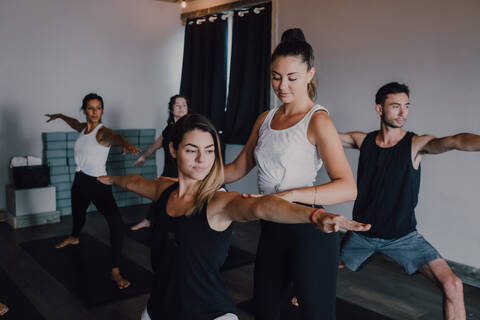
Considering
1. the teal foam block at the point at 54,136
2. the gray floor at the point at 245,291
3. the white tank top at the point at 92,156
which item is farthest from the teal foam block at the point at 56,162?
the white tank top at the point at 92,156

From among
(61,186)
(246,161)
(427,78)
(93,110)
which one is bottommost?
(61,186)

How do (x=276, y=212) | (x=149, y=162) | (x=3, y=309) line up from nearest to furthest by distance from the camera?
(x=276, y=212)
(x=3, y=309)
(x=149, y=162)

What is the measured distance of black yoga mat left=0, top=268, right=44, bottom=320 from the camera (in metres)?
2.81

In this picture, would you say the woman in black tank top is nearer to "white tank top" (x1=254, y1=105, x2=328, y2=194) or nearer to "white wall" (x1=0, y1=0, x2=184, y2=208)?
"white tank top" (x1=254, y1=105, x2=328, y2=194)

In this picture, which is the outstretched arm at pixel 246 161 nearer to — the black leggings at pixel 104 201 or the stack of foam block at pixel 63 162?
the black leggings at pixel 104 201

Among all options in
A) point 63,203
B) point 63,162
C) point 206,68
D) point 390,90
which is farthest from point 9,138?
point 390,90

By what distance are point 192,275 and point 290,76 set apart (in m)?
0.80

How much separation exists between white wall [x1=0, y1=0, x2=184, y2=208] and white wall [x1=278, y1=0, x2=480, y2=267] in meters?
2.61

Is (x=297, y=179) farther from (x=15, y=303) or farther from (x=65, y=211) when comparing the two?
(x=65, y=211)

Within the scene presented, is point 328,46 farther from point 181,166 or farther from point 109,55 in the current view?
point 181,166

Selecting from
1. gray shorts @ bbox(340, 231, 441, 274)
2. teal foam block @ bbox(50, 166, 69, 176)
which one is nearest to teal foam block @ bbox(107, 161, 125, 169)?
teal foam block @ bbox(50, 166, 69, 176)

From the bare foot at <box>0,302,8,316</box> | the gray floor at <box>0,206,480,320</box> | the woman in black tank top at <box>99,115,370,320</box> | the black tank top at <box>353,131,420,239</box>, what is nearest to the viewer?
the woman in black tank top at <box>99,115,370,320</box>

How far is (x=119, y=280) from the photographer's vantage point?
3283mm

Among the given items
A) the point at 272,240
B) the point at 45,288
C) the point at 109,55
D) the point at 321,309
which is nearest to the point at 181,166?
the point at 272,240
